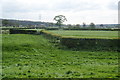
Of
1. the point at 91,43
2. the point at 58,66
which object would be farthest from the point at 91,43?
the point at 58,66

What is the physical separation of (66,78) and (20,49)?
10606mm

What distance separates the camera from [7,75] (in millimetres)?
8664

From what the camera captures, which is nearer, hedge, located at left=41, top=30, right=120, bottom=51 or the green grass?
the green grass

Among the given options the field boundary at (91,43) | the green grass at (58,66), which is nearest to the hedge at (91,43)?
the field boundary at (91,43)

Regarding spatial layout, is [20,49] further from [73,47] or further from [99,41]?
[99,41]

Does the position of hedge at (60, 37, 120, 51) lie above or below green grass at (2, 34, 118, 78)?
above

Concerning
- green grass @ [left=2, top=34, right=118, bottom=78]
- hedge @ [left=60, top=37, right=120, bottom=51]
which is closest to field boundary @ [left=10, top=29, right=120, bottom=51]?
hedge @ [left=60, top=37, right=120, bottom=51]

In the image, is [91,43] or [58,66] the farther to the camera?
[91,43]

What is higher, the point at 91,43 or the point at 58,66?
the point at 91,43

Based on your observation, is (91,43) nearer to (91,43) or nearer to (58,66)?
(91,43)

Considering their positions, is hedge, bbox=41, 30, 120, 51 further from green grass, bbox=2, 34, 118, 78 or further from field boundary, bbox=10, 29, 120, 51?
green grass, bbox=2, 34, 118, 78

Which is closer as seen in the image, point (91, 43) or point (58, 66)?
point (58, 66)

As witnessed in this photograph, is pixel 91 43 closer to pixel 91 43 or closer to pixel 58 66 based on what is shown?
pixel 91 43

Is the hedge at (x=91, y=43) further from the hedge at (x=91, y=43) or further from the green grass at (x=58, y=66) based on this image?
the green grass at (x=58, y=66)
